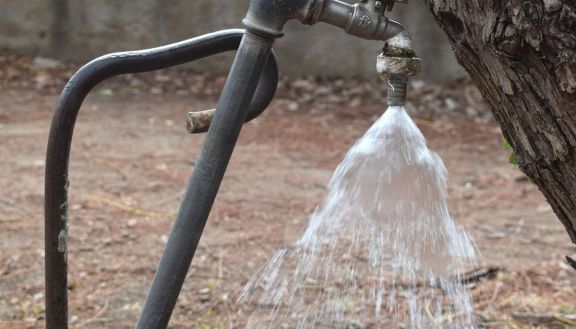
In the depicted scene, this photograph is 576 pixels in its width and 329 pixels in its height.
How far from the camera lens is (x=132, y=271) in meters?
3.07

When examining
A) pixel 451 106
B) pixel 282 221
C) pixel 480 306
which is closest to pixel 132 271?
pixel 282 221

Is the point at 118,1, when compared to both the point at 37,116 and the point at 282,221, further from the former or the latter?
the point at 282,221

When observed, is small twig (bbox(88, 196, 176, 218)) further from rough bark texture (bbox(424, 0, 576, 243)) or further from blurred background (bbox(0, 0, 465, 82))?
blurred background (bbox(0, 0, 465, 82))

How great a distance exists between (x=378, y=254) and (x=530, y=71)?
186 centimetres

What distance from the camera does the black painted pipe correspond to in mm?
1400

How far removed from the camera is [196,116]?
1438 millimetres

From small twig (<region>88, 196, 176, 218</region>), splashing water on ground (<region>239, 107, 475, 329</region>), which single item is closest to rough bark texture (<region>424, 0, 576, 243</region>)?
splashing water on ground (<region>239, 107, 475, 329</region>)

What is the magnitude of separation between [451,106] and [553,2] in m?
5.07

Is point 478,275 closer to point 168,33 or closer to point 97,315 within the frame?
point 97,315

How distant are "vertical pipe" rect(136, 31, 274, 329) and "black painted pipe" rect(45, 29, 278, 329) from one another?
4 cm

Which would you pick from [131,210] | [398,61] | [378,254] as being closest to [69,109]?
[398,61]

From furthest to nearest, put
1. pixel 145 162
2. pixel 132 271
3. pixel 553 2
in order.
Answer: pixel 145 162
pixel 132 271
pixel 553 2

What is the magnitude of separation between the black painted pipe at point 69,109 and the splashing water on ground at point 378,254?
0.94 feet

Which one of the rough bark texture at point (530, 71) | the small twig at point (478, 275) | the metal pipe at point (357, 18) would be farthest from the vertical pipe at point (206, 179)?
the small twig at point (478, 275)
